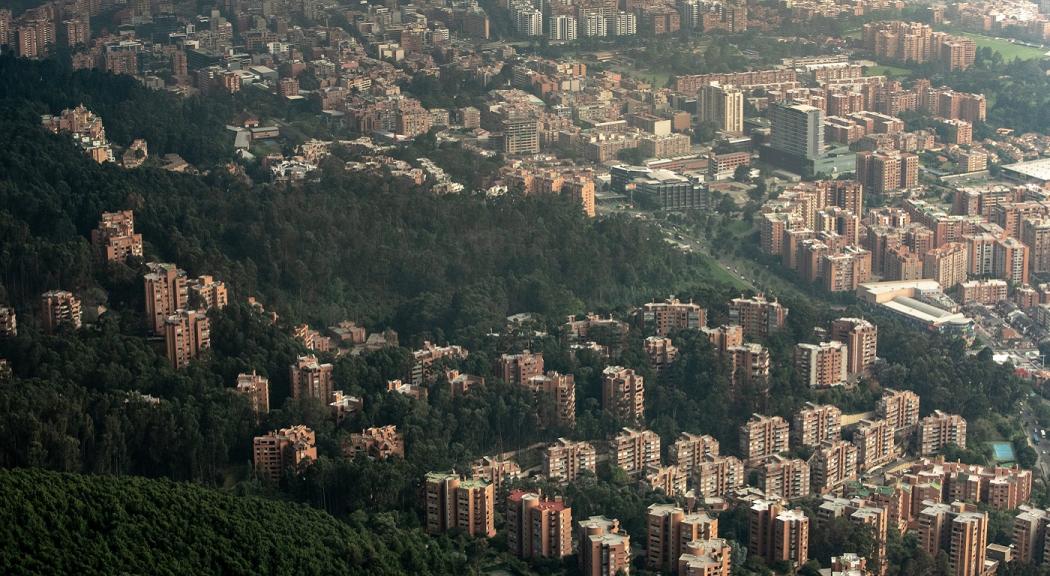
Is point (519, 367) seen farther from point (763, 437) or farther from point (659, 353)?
point (763, 437)

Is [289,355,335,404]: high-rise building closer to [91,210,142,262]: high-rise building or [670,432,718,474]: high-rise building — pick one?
[91,210,142,262]: high-rise building

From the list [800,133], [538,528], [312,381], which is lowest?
[538,528]

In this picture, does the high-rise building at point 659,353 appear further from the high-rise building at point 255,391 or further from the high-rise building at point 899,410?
the high-rise building at point 255,391

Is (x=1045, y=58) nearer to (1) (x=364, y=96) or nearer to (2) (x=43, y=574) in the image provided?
(1) (x=364, y=96)

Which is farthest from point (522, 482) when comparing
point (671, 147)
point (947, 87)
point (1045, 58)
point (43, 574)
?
point (1045, 58)

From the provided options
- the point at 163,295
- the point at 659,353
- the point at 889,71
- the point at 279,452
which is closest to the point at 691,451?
the point at 659,353

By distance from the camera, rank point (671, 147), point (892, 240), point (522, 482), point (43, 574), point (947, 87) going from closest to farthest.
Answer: point (43, 574) < point (522, 482) < point (892, 240) < point (671, 147) < point (947, 87)
